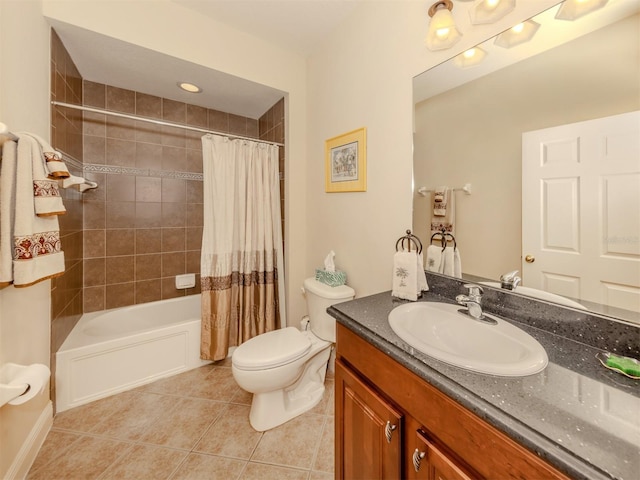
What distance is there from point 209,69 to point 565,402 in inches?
98.5

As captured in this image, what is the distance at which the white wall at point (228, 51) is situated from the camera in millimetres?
1571

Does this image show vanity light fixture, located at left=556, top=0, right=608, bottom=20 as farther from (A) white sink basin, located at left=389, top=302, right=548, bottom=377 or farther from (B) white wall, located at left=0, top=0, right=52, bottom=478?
(B) white wall, located at left=0, top=0, right=52, bottom=478

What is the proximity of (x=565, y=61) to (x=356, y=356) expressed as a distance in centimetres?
124

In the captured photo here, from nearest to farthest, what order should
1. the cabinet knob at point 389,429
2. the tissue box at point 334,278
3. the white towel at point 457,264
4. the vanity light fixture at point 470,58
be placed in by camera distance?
the cabinet knob at point 389,429
the vanity light fixture at point 470,58
the white towel at point 457,264
the tissue box at point 334,278

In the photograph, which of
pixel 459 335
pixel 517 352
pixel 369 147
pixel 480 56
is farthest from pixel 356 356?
pixel 480 56

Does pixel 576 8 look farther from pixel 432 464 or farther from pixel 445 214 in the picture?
pixel 432 464

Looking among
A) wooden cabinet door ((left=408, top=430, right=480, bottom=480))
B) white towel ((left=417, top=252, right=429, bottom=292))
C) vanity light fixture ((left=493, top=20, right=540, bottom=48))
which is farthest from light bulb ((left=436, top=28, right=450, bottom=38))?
wooden cabinet door ((left=408, top=430, right=480, bottom=480))

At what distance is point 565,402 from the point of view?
1.77ft

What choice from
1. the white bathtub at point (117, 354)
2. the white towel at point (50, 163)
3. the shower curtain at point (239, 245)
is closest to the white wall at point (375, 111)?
the shower curtain at point (239, 245)

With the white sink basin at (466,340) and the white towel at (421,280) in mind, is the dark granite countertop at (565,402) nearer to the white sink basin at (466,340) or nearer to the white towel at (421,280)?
the white sink basin at (466,340)

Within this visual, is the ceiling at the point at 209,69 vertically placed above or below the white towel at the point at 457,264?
above

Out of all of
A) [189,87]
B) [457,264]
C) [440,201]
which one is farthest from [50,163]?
[457,264]

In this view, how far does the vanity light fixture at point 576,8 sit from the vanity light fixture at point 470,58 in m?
0.25

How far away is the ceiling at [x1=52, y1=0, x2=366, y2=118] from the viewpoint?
168cm
